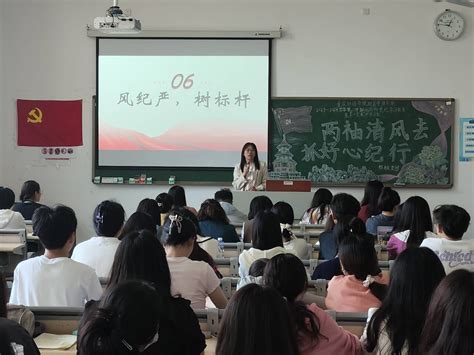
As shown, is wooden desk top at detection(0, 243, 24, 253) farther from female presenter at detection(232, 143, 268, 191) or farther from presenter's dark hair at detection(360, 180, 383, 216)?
presenter's dark hair at detection(360, 180, 383, 216)

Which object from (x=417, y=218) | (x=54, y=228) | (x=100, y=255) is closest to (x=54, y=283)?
(x=54, y=228)

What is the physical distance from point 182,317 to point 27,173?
266 inches

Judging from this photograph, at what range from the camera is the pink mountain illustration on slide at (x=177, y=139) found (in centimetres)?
828

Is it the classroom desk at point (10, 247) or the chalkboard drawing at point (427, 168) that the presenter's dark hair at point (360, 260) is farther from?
the chalkboard drawing at point (427, 168)

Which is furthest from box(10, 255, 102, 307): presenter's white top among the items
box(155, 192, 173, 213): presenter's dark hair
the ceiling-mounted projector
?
the ceiling-mounted projector

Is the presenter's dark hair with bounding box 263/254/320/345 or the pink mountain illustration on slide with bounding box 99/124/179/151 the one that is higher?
the pink mountain illustration on slide with bounding box 99/124/179/151

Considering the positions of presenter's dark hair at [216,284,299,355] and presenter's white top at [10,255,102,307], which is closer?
presenter's dark hair at [216,284,299,355]

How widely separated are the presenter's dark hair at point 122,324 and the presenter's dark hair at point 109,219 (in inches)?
83.9

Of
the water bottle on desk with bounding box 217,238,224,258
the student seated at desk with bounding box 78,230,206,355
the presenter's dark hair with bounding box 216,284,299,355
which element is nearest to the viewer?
the presenter's dark hair with bounding box 216,284,299,355

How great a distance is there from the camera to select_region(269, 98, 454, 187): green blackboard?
813 centimetres

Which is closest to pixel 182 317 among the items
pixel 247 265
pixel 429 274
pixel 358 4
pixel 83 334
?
pixel 83 334

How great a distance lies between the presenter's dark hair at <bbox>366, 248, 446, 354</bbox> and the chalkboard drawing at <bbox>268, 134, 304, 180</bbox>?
19.6 feet

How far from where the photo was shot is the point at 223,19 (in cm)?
815

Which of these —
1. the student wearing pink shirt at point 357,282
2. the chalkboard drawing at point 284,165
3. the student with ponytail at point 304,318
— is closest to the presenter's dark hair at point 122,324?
the student with ponytail at point 304,318
